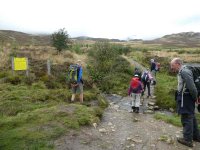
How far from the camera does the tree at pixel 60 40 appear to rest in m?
33.4

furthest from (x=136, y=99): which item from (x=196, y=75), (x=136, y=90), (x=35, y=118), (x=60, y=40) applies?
(x=60, y=40)

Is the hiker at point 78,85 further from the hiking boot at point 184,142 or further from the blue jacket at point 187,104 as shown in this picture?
the blue jacket at point 187,104

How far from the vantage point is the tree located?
33.4 m

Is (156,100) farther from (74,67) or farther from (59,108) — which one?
(59,108)

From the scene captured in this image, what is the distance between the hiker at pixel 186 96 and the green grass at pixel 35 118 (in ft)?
10.6

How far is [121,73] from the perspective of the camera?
22938mm

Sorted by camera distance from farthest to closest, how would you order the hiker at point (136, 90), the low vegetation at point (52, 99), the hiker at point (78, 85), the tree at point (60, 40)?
the tree at point (60, 40) < the hiker at point (78, 85) < the hiker at point (136, 90) < the low vegetation at point (52, 99)

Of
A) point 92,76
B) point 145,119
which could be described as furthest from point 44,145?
point 92,76

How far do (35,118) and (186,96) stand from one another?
4816 millimetres

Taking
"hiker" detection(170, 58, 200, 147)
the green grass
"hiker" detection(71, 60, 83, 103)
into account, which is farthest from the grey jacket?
"hiker" detection(71, 60, 83, 103)

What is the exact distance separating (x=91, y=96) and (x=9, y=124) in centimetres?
638

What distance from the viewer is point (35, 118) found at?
911 cm

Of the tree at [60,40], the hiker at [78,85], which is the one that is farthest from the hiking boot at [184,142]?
the tree at [60,40]

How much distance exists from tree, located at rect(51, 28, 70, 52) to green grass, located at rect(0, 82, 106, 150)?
20.2 m
